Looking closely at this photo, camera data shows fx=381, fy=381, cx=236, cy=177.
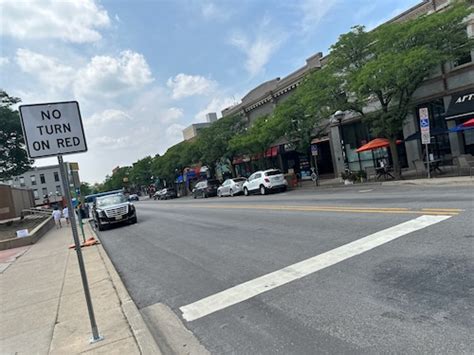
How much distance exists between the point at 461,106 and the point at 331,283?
20.2m

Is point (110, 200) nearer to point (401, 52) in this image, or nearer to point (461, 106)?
point (401, 52)

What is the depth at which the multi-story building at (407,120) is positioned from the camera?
22.0 m

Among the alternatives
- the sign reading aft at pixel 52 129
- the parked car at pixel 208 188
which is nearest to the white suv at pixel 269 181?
the parked car at pixel 208 188

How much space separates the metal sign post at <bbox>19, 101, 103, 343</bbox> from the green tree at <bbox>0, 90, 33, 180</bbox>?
78.1ft

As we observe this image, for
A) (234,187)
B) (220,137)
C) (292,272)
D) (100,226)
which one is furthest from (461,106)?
(220,137)

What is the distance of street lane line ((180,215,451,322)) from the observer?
5.51 meters

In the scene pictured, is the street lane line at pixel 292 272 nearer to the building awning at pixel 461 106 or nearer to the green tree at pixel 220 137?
the building awning at pixel 461 106

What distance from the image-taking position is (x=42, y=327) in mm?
5578

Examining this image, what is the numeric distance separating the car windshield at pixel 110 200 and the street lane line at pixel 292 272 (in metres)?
15.8

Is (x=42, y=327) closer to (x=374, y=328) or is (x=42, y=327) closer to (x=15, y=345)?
(x=15, y=345)

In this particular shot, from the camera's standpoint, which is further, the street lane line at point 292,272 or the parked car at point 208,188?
the parked car at point 208,188

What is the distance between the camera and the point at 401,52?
63.1ft

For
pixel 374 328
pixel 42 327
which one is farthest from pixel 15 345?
pixel 374 328

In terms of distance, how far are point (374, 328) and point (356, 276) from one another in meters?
1.66
